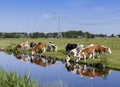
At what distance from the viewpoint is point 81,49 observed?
3959 cm

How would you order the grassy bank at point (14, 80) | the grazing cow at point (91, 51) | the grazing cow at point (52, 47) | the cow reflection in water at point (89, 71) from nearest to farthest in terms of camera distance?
1. the grassy bank at point (14, 80)
2. the cow reflection in water at point (89, 71)
3. the grazing cow at point (91, 51)
4. the grazing cow at point (52, 47)

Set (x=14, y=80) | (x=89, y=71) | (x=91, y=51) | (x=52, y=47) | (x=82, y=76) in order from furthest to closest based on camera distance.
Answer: (x=52, y=47) < (x=91, y=51) < (x=89, y=71) < (x=82, y=76) < (x=14, y=80)

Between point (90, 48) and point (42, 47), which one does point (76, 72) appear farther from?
point (42, 47)

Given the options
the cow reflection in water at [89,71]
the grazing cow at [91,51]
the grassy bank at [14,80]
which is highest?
the grassy bank at [14,80]

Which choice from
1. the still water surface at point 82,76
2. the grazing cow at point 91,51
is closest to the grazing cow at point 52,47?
the grazing cow at point 91,51

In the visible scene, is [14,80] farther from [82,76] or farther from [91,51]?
[91,51]

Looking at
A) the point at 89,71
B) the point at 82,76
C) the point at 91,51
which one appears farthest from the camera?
the point at 91,51

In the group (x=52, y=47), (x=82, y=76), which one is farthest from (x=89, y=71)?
(x=52, y=47)

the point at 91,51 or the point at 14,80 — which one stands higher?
the point at 14,80

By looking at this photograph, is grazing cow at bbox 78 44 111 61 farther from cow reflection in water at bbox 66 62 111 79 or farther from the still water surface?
cow reflection in water at bbox 66 62 111 79

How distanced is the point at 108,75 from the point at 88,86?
5.66 meters

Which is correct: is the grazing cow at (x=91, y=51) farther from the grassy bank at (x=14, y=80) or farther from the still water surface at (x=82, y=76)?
the grassy bank at (x=14, y=80)

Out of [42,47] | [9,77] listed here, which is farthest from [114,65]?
[42,47]

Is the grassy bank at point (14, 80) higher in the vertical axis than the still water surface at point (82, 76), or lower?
higher
